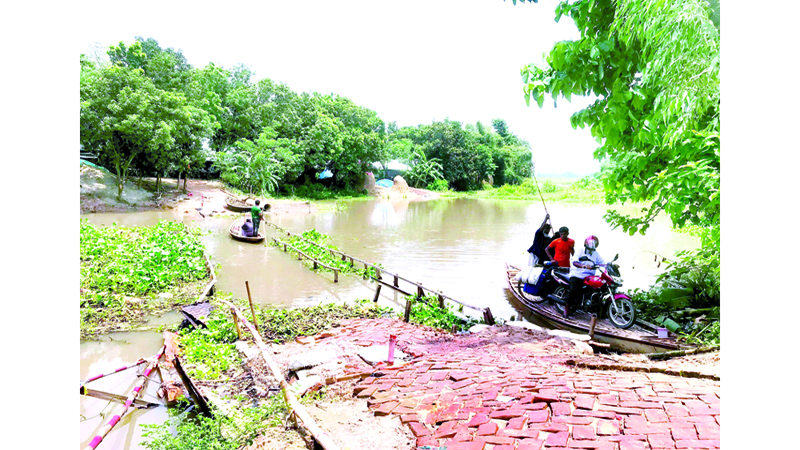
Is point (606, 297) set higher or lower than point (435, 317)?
higher

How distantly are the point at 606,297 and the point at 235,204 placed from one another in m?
18.4

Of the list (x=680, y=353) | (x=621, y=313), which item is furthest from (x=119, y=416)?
(x=621, y=313)

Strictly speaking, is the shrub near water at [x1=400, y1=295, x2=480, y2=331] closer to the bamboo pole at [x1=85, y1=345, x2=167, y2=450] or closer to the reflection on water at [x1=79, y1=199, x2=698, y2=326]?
the reflection on water at [x1=79, y1=199, x2=698, y2=326]

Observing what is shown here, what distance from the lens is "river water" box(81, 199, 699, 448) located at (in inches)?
192

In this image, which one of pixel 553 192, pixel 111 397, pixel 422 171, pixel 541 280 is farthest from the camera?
pixel 422 171

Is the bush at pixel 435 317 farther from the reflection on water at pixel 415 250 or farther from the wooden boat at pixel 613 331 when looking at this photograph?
the reflection on water at pixel 415 250

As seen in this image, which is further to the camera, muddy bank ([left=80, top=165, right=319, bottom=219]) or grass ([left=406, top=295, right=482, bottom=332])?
muddy bank ([left=80, top=165, right=319, bottom=219])

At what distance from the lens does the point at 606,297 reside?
18.2 ft

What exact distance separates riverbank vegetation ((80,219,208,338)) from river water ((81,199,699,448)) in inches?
17.6

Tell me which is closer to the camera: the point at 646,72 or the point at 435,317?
Result: the point at 646,72

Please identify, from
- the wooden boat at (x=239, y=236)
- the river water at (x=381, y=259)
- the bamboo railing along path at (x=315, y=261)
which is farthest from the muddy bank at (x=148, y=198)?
the bamboo railing along path at (x=315, y=261)

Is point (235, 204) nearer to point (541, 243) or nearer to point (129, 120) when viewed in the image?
point (129, 120)

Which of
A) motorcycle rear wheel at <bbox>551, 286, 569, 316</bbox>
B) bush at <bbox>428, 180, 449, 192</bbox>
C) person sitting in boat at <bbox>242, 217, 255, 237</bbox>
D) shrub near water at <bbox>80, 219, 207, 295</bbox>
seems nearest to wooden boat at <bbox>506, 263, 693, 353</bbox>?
motorcycle rear wheel at <bbox>551, 286, 569, 316</bbox>
